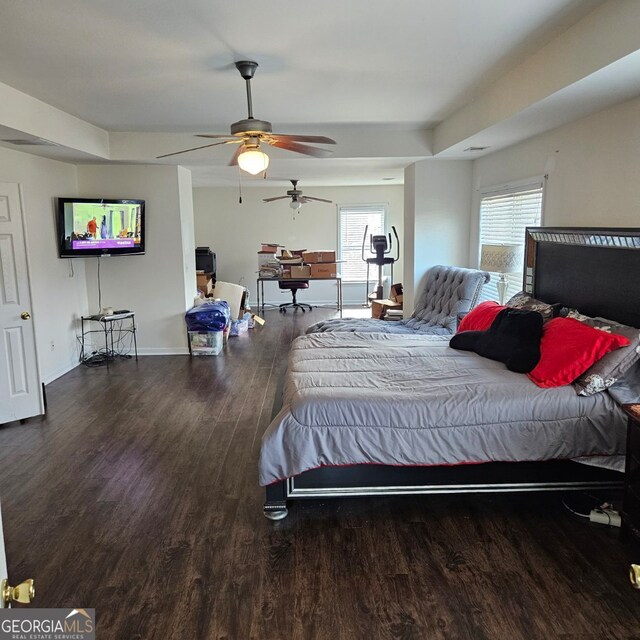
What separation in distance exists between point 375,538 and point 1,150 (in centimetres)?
432

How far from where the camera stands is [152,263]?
20.1ft

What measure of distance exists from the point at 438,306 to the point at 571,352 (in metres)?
2.69

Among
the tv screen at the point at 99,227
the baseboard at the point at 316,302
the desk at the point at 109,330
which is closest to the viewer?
the tv screen at the point at 99,227

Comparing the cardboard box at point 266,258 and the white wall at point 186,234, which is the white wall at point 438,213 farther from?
the cardboard box at point 266,258

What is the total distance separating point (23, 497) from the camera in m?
2.97

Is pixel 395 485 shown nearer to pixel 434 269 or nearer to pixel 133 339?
pixel 434 269

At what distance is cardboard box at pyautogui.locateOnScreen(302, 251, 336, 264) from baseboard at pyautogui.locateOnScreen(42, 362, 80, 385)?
4031 mm

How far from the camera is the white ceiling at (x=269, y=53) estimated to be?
2.49 m

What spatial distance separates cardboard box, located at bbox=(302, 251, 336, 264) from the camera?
8.68 metres

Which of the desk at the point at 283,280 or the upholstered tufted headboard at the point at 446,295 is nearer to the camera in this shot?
the upholstered tufted headboard at the point at 446,295

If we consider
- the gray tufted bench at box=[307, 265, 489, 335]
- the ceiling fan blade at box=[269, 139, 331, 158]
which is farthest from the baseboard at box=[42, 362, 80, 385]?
the ceiling fan blade at box=[269, 139, 331, 158]

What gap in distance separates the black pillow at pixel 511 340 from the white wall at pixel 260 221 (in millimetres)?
6434

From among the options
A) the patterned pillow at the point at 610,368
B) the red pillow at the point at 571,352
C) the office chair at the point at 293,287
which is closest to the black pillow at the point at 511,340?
the red pillow at the point at 571,352

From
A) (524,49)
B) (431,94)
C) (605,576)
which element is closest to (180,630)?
(605,576)
